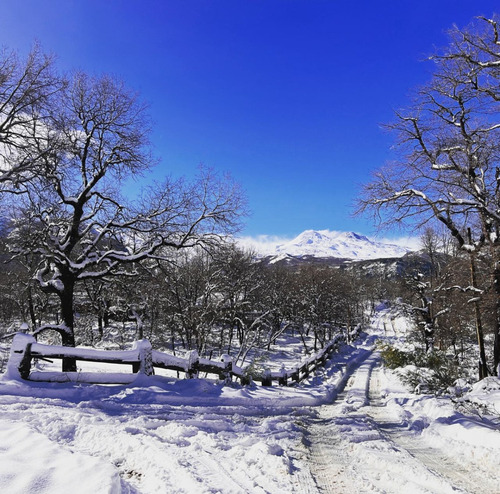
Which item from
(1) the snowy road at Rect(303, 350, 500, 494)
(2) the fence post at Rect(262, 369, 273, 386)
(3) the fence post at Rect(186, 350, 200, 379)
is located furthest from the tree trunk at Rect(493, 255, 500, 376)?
(3) the fence post at Rect(186, 350, 200, 379)

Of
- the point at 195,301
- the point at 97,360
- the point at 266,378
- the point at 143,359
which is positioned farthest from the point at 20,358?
the point at 195,301

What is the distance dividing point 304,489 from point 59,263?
36.7 ft

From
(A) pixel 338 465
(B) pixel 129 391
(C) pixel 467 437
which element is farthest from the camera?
(B) pixel 129 391

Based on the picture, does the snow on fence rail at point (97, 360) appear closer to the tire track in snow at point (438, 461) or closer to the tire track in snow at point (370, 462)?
the tire track in snow at point (370, 462)

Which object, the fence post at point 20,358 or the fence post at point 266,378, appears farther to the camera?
the fence post at point 266,378

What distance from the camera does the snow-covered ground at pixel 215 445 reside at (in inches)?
131

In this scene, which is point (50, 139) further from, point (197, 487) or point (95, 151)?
point (197, 487)

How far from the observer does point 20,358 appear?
7.38m

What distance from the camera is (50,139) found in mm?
11055

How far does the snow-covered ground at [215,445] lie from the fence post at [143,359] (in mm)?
325

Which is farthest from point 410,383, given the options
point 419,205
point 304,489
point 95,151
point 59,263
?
point 95,151

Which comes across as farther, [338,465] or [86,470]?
[338,465]

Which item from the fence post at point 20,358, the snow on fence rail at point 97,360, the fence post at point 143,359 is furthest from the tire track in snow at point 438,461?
the fence post at point 20,358

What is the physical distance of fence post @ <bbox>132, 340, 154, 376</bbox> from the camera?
8.41 meters
